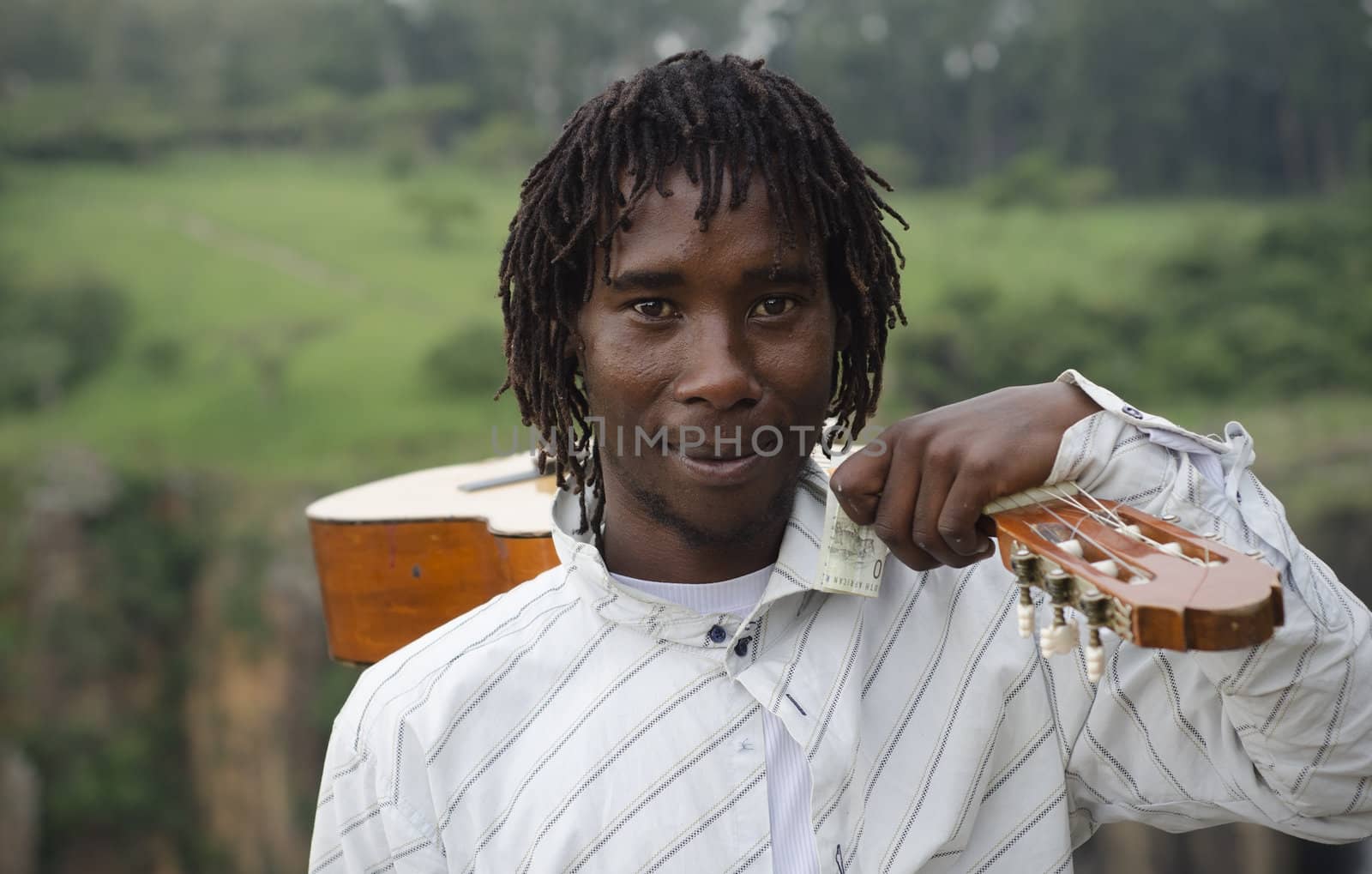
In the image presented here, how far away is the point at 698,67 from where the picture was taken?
1.69m

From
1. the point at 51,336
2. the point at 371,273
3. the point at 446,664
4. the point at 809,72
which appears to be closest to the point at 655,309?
the point at 446,664

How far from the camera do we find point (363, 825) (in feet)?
5.41

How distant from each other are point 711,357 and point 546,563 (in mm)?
834

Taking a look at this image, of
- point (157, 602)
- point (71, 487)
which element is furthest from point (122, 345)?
point (157, 602)

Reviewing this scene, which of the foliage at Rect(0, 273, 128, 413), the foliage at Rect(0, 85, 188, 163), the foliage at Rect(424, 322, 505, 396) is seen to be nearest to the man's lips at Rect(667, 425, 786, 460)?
the foliage at Rect(424, 322, 505, 396)

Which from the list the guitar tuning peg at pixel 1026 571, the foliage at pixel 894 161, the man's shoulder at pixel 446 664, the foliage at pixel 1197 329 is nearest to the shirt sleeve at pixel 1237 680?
the guitar tuning peg at pixel 1026 571

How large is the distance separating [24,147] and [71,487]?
10.3ft

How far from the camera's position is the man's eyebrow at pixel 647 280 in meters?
1.58

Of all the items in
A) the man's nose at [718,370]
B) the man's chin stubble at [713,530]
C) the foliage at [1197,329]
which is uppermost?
the man's nose at [718,370]

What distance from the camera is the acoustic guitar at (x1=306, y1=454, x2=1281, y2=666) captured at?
3.40ft

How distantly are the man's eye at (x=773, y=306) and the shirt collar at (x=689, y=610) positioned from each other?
0.85ft

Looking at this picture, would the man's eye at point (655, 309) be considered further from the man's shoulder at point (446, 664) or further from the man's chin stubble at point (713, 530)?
the man's shoulder at point (446, 664)

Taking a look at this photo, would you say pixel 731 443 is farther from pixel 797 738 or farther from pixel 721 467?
pixel 797 738

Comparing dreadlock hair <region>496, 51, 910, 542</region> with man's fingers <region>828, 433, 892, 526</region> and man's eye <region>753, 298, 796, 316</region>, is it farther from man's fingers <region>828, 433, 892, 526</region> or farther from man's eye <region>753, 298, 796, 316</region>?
man's fingers <region>828, 433, 892, 526</region>
